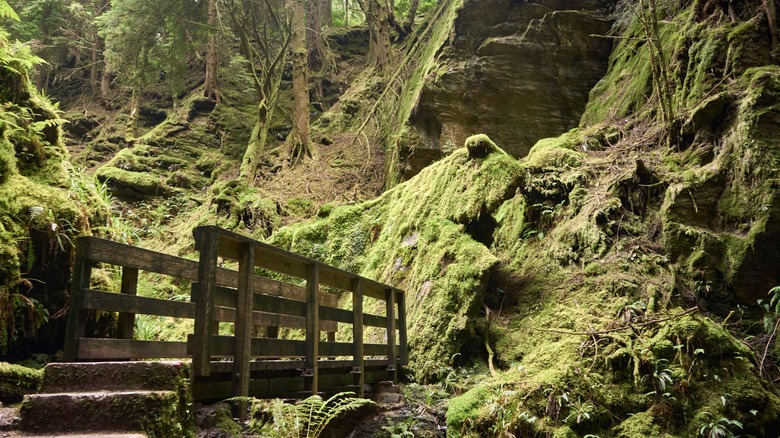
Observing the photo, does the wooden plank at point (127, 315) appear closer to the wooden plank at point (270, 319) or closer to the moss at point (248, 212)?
the wooden plank at point (270, 319)

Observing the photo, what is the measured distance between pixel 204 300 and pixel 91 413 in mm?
1199

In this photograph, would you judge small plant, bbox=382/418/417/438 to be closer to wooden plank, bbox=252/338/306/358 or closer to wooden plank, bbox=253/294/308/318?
wooden plank, bbox=252/338/306/358

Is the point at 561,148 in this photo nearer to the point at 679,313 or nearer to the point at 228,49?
the point at 679,313

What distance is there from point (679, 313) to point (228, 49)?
64.1 feet

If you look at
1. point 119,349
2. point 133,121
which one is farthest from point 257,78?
point 119,349

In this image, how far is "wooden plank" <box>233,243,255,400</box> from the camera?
14.4ft

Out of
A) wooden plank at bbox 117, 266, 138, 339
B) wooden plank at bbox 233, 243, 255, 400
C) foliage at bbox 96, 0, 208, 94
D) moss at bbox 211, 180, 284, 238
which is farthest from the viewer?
foliage at bbox 96, 0, 208, 94

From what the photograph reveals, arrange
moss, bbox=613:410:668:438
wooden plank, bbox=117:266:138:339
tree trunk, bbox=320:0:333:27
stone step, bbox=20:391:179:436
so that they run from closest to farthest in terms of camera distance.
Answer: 1. stone step, bbox=20:391:179:436
2. wooden plank, bbox=117:266:138:339
3. moss, bbox=613:410:668:438
4. tree trunk, bbox=320:0:333:27

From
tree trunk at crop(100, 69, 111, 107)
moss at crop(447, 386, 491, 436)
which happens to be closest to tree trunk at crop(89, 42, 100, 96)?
tree trunk at crop(100, 69, 111, 107)

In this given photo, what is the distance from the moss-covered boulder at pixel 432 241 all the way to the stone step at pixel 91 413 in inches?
201

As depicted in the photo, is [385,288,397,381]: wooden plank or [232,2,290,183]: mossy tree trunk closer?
[385,288,397,381]: wooden plank

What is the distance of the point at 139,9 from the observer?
51.2 feet

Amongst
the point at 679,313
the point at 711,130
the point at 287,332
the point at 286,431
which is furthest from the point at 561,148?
the point at 286,431

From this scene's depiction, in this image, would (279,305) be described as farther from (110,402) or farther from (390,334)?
(390,334)
